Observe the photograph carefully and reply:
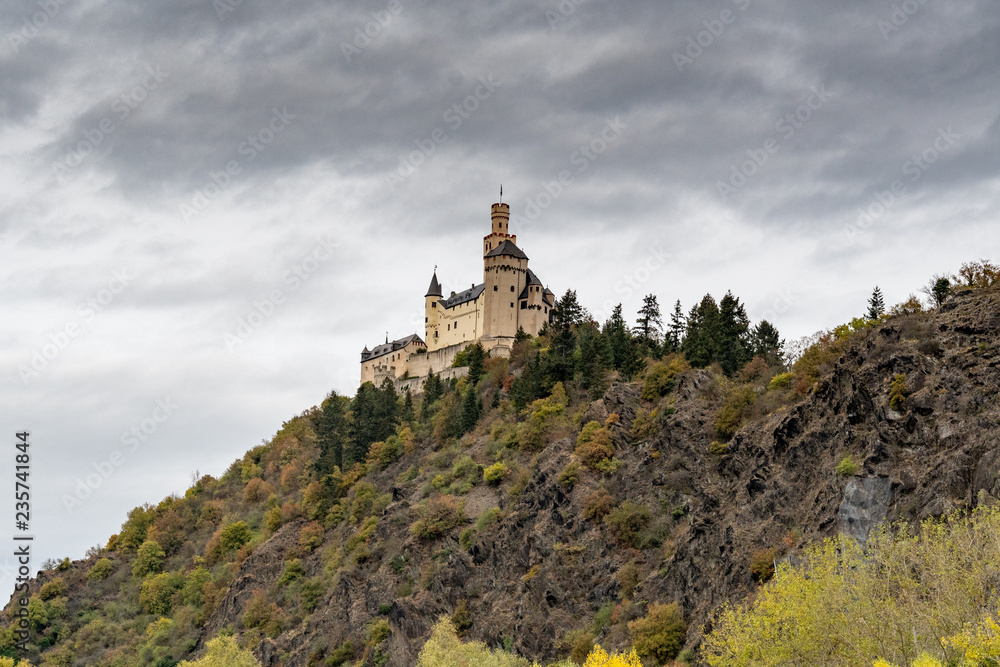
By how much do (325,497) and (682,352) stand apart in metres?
40.1

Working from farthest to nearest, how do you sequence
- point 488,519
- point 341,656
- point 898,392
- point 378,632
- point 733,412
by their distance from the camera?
point 488,519
point 341,656
point 378,632
point 733,412
point 898,392

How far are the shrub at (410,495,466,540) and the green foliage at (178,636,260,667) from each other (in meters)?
16.1

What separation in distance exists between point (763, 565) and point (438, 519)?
34217mm

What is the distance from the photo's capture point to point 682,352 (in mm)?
82625

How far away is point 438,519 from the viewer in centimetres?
7912

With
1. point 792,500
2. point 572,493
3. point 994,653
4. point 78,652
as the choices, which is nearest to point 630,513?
point 572,493

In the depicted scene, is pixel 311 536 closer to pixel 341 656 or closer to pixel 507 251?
pixel 341 656

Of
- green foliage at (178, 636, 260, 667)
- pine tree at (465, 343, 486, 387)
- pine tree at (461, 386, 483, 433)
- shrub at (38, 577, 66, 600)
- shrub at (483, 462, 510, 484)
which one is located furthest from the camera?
pine tree at (465, 343, 486, 387)

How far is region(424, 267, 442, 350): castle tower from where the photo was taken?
455 feet

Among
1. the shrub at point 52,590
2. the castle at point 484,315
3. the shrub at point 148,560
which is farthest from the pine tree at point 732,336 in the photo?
the shrub at point 52,590

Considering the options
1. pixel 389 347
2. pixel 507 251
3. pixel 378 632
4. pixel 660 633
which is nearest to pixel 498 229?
pixel 507 251

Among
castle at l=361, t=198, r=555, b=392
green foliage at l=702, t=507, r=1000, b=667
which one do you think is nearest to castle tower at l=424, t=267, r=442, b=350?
castle at l=361, t=198, r=555, b=392

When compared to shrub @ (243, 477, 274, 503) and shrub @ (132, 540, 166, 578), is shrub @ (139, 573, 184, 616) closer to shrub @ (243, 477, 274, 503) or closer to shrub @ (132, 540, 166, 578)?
shrub @ (132, 540, 166, 578)

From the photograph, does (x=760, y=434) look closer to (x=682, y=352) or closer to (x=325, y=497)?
(x=682, y=352)
